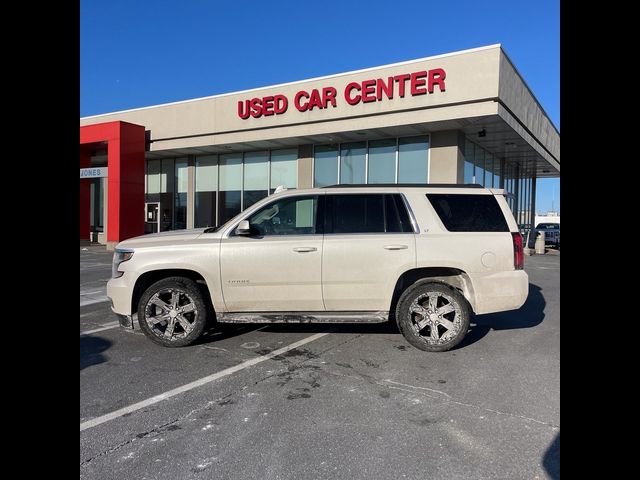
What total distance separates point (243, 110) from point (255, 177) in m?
3.04

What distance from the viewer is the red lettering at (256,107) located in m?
16.3

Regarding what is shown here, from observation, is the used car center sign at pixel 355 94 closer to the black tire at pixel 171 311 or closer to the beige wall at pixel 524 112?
the beige wall at pixel 524 112

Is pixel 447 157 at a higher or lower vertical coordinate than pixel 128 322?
higher

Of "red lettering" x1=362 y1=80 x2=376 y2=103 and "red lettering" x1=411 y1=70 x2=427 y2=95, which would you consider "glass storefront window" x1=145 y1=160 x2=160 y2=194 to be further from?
"red lettering" x1=411 y1=70 x2=427 y2=95

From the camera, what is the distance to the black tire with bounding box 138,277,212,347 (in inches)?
208

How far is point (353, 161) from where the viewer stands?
1619 centimetres

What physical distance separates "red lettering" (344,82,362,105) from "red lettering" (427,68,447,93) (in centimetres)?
232

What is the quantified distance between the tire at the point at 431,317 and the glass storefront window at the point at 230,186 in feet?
48.2

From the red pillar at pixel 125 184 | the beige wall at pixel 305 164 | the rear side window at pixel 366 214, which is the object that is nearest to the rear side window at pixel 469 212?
the rear side window at pixel 366 214

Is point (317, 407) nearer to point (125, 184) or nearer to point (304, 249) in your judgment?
point (304, 249)

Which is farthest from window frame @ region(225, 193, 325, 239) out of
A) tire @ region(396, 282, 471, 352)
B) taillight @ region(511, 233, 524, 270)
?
taillight @ region(511, 233, 524, 270)

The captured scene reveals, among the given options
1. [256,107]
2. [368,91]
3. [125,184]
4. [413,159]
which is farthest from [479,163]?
[125,184]
